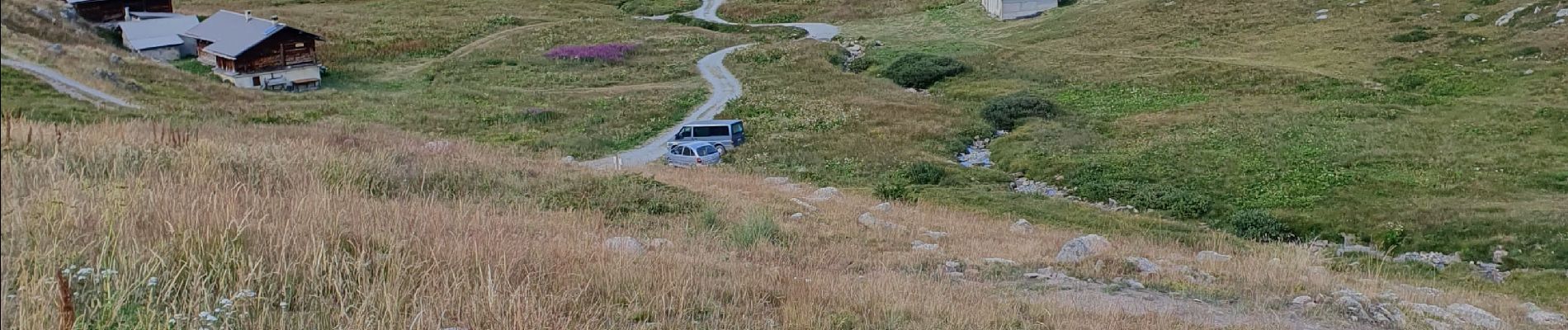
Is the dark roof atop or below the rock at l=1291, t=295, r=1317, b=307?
atop

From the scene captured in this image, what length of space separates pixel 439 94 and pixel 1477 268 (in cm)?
4056

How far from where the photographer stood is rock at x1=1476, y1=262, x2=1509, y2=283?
18.1 metres

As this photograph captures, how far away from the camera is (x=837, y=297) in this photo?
6699mm

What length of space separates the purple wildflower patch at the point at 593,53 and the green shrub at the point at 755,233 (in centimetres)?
5077

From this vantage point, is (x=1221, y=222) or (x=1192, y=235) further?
(x=1221, y=222)

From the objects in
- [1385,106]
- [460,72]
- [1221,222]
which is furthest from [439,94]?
[1385,106]

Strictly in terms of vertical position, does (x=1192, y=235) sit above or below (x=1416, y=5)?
below

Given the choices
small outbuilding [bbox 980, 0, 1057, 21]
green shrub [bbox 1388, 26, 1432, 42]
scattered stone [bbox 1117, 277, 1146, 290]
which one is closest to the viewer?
scattered stone [bbox 1117, 277, 1146, 290]

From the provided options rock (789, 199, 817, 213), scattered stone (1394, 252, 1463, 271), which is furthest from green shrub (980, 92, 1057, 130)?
rock (789, 199, 817, 213)

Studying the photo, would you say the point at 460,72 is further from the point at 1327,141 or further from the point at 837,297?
the point at 837,297

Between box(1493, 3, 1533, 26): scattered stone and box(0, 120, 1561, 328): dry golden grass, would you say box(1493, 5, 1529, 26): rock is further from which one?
box(0, 120, 1561, 328): dry golden grass

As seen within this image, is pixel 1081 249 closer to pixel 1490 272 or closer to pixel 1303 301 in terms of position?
pixel 1303 301

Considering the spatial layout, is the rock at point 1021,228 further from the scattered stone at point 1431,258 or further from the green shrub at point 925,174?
the green shrub at point 925,174

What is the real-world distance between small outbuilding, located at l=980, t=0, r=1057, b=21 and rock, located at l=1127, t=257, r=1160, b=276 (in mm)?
64789
